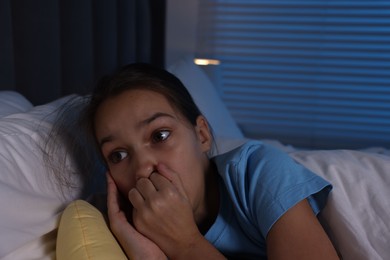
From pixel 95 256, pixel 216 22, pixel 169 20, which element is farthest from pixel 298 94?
pixel 95 256

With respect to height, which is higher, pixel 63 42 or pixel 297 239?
pixel 63 42

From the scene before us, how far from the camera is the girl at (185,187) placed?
0.76m

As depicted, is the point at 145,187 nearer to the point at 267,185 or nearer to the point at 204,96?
the point at 267,185

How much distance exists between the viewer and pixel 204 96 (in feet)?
5.72

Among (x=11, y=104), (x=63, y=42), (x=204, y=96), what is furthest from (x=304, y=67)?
(x=11, y=104)

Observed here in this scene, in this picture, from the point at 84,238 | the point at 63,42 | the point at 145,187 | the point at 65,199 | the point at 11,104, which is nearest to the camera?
the point at 84,238

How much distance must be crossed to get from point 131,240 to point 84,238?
113mm

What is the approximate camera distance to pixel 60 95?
141cm

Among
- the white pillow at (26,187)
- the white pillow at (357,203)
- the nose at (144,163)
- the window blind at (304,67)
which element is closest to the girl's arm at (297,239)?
the white pillow at (357,203)

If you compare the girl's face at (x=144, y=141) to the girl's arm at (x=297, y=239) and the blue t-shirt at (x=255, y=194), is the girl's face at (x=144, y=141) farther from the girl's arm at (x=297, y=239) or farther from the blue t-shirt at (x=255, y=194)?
the girl's arm at (x=297, y=239)

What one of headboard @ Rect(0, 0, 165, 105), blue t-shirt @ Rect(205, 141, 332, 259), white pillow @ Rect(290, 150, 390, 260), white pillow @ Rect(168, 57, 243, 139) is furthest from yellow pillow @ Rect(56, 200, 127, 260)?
white pillow @ Rect(168, 57, 243, 139)

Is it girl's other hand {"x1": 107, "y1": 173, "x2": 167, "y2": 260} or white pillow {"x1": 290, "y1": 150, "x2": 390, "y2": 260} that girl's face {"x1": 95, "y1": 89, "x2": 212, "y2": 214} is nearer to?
girl's other hand {"x1": 107, "y1": 173, "x2": 167, "y2": 260}

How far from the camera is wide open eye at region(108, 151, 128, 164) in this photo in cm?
85

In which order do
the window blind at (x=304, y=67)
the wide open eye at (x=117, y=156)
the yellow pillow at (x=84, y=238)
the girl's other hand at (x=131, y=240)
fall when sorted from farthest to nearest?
the window blind at (x=304, y=67) < the wide open eye at (x=117, y=156) < the girl's other hand at (x=131, y=240) < the yellow pillow at (x=84, y=238)
